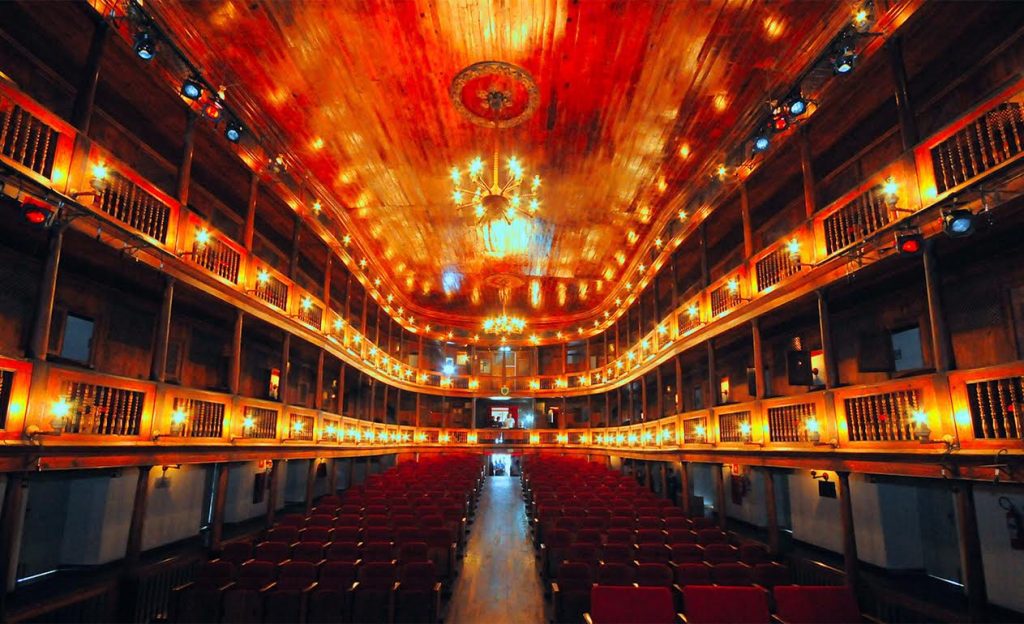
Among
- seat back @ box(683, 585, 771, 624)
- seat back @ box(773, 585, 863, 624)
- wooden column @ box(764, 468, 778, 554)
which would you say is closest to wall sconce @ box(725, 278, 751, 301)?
wooden column @ box(764, 468, 778, 554)

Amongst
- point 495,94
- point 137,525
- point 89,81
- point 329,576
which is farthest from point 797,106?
point 137,525

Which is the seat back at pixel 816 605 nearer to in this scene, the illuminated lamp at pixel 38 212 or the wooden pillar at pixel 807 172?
the wooden pillar at pixel 807 172

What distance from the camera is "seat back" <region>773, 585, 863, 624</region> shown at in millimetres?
6344

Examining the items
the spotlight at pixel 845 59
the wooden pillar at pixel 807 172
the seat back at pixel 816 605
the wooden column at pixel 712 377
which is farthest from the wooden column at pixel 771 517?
the spotlight at pixel 845 59

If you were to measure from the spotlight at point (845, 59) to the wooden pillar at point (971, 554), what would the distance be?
625 centimetres

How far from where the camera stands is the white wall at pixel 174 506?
12.1 metres

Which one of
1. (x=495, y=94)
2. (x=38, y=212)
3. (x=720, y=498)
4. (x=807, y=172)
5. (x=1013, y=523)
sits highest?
(x=495, y=94)

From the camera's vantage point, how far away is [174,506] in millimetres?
12992

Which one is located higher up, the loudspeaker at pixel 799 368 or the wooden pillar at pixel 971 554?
the loudspeaker at pixel 799 368

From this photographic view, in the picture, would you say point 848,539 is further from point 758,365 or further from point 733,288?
point 733,288

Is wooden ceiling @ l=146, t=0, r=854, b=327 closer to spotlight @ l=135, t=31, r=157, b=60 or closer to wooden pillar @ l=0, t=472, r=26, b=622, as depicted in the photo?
spotlight @ l=135, t=31, r=157, b=60

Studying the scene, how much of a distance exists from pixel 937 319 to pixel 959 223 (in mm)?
1337

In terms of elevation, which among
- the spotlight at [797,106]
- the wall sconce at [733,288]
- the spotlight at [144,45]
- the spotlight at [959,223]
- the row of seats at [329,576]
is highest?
the spotlight at [144,45]

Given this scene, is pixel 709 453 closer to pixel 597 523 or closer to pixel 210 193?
pixel 597 523
